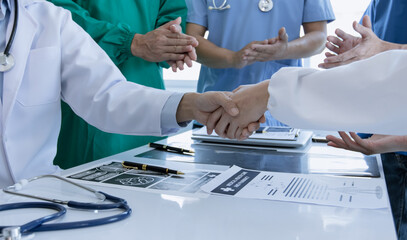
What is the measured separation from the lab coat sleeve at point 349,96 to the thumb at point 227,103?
0.73 feet

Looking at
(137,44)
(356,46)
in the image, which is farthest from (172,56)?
(356,46)

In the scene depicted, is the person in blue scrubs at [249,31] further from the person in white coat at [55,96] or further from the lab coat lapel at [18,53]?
the lab coat lapel at [18,53]

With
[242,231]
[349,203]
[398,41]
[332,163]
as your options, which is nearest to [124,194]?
[242,231]

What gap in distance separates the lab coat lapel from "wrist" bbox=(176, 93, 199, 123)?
1.30 ft

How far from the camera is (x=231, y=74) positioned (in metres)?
1.88

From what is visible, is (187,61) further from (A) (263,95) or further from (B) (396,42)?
(B) (396,42)

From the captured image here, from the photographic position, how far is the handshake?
103cm

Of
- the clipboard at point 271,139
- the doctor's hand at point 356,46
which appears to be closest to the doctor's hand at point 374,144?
the clipboard at point 271,139

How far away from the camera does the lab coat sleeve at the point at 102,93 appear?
3.55ft

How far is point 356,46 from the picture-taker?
1463 millimetres

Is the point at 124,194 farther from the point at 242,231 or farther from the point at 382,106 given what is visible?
the point at 382,106

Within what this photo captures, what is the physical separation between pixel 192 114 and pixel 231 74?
2.71 ft

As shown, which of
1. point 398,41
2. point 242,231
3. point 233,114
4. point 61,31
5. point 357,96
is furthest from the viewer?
point 398,41

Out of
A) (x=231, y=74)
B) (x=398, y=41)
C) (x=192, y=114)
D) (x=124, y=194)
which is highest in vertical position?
(x=398, y=41)
